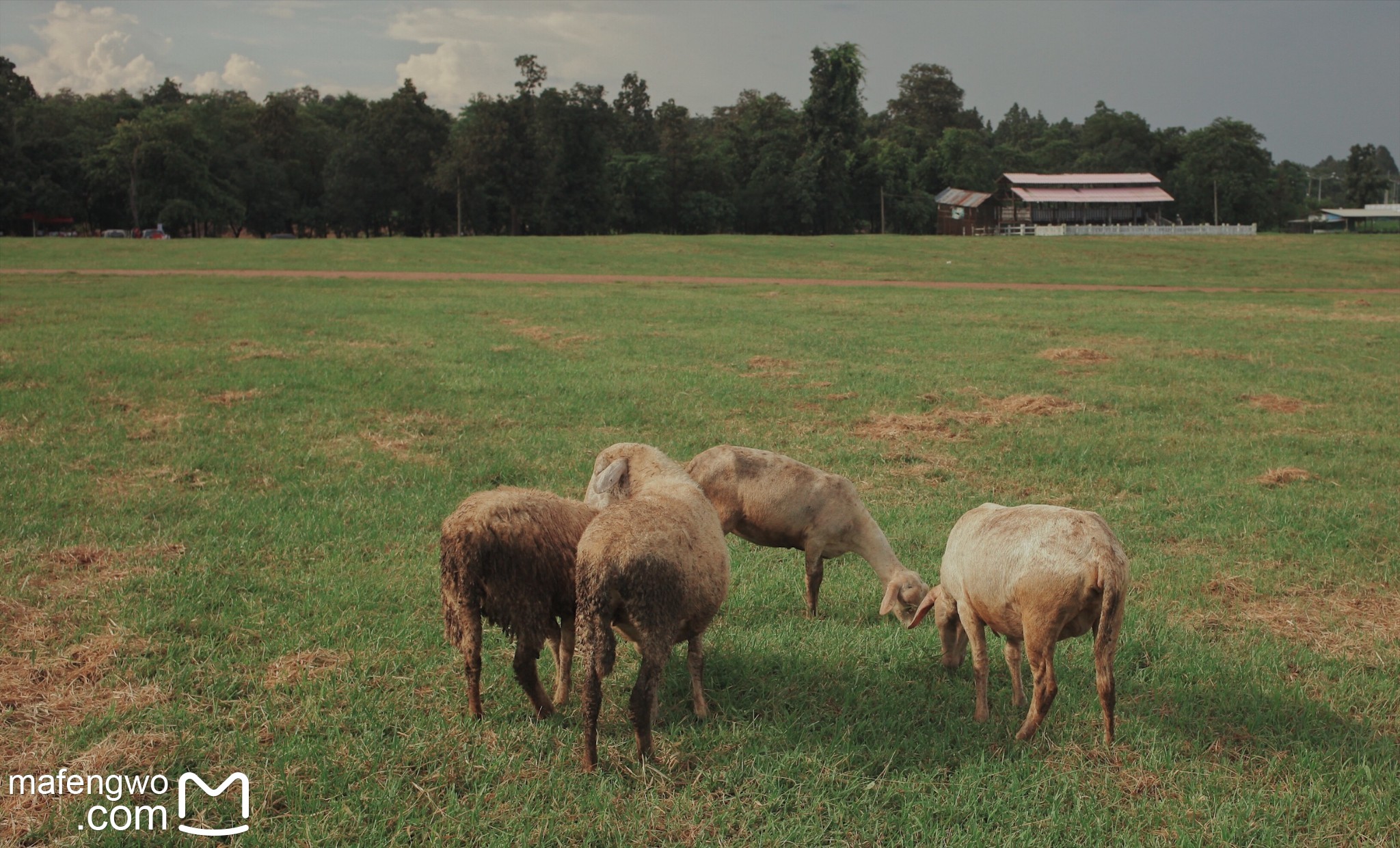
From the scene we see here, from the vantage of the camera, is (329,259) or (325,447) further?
(329,259)

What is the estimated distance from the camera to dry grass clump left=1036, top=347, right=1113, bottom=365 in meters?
17.4

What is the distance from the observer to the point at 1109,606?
459cm

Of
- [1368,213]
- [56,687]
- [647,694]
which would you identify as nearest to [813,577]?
[647,694]

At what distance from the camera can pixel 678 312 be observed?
2383cm

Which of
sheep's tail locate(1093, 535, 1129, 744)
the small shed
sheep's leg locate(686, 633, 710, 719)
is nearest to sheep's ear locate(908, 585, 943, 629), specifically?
sheep's tail locate(1093, 535, 1129, 744)

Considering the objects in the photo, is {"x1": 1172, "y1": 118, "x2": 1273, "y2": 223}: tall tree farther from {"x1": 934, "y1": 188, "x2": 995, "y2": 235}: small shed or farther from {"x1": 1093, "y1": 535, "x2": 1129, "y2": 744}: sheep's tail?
{"x1": 1093, "y1": 535, "x2": 1129, "y2": 744}: sheep's tail

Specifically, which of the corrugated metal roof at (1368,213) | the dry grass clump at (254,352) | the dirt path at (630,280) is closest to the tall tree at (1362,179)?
the corrugated metal roof at (1368,213)

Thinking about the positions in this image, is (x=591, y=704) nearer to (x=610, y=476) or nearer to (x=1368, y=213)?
(x=610, y=476)

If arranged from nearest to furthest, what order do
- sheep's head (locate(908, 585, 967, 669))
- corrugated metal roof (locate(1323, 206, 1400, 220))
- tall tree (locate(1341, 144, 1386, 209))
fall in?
sheep's head (locate(908, 585, 967, 669)), corrugated metal roof (locate(1323, 206, 1400, 220)), tall tree (locate(1341, 144, 1386, 209))

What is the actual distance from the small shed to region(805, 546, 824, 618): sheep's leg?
79.6m

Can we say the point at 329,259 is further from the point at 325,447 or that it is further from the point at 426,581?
the point at 426,581

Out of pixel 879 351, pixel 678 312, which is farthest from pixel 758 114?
pixel 879 351

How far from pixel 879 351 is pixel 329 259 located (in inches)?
1168

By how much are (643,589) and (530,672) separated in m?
0.93
